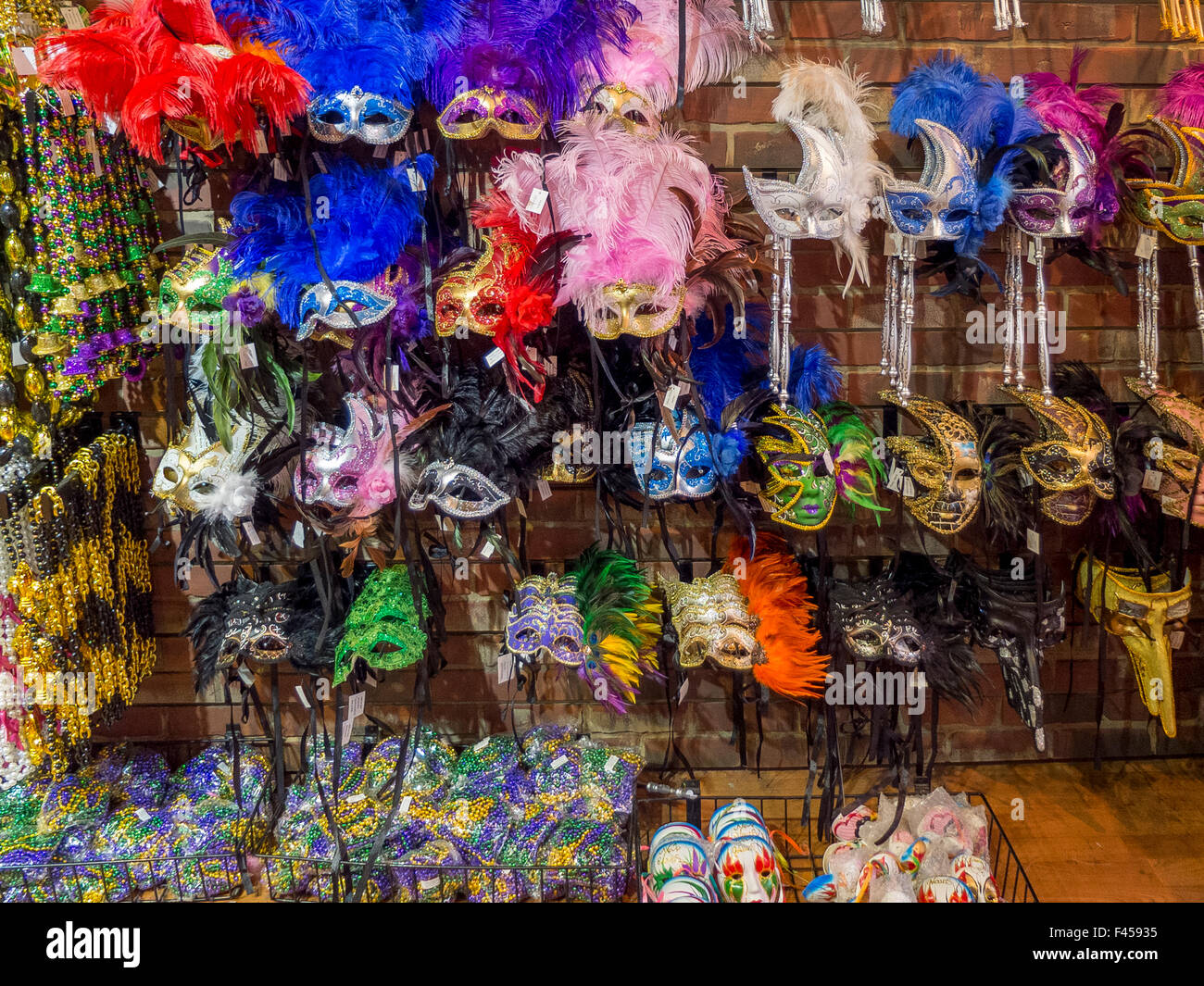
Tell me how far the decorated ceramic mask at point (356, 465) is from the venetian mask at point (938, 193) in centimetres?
116

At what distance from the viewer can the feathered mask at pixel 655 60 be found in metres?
1.92

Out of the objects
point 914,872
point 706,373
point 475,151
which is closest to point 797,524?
point 706,373

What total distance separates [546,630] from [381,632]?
380 millimetres

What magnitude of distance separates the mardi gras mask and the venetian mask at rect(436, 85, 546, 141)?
104 cm

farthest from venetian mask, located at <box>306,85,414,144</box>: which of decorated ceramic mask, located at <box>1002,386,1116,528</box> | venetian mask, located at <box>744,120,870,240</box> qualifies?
decorated ceramic mask, located at <box>1002,386,1116,528</box>

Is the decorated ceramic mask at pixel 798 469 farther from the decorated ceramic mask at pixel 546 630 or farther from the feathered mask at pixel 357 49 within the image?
the feathered mask at pixel 357 49

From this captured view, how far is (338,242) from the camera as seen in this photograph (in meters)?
1.94

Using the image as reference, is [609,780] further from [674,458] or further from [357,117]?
[357,117]

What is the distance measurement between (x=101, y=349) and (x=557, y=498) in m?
1.15

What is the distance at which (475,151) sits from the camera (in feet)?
7.23

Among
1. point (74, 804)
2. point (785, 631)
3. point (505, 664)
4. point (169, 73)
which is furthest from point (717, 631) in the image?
point (74, 804)

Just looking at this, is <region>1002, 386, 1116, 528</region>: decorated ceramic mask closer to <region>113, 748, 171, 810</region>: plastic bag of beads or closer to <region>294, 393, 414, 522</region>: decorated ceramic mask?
<region>294, 393, 414, 522</region>: decorated ceramic mask

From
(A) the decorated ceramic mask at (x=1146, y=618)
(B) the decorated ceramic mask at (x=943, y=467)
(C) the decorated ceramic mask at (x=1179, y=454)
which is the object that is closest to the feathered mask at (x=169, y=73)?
(B) the decorated ceramic mask at (x=943, y=467)

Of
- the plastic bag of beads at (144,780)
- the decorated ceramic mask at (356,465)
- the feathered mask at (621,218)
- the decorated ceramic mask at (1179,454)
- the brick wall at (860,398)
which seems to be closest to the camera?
the feathered mask at (621,218)
